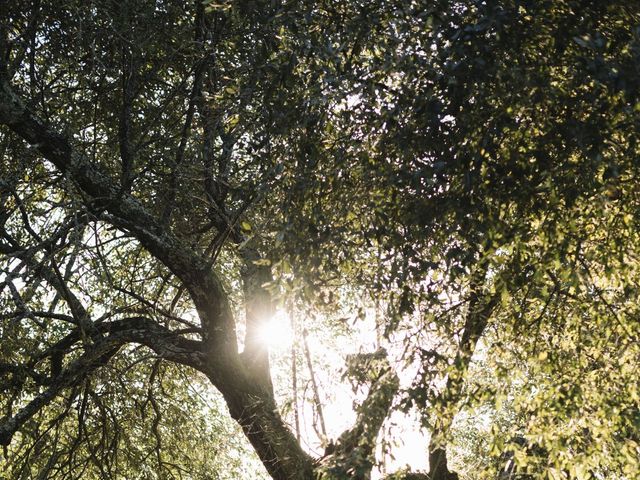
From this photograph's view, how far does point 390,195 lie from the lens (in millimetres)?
5855

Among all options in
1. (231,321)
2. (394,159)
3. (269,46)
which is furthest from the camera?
(231,321)

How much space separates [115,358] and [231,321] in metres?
2.12

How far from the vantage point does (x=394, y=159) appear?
17.6 feet

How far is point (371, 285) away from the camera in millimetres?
5887

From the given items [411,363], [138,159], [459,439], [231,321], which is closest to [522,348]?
[411,363]

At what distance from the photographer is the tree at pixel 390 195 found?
188 inches

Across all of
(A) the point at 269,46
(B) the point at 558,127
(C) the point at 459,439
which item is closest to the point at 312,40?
(A) the point at 269,46

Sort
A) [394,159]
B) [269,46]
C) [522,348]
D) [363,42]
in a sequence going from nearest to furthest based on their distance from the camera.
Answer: [394,159], [363,42], [269,46], [522,348]

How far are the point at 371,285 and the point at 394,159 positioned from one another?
42.6 inches

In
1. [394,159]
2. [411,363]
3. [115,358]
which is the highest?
[115,358]

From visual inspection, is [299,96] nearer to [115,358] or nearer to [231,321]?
[231,321]

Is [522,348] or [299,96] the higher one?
[299,96]

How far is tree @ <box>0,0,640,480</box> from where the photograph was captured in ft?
15.7

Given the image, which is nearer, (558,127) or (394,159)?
(558,127)
